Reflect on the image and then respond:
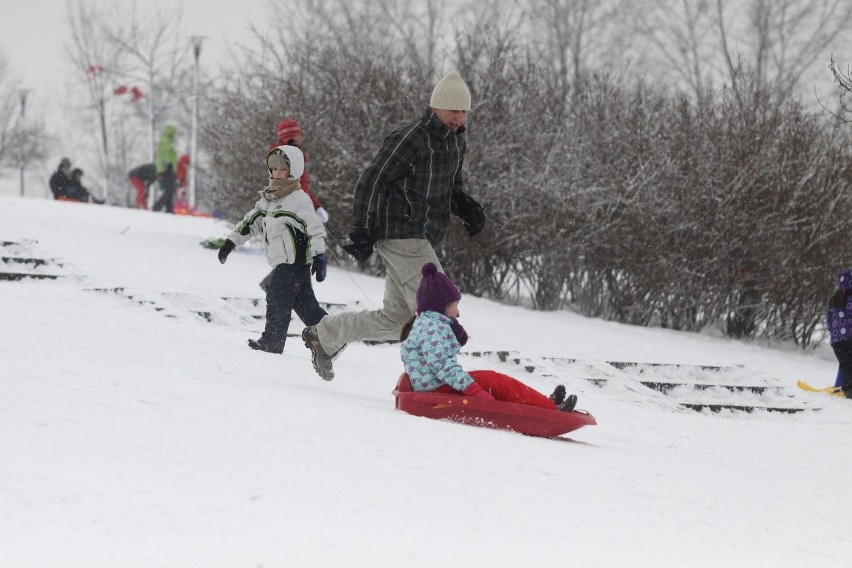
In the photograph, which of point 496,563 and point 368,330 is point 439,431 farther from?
point 496,563

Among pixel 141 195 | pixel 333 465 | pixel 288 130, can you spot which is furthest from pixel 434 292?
pixel 141 195

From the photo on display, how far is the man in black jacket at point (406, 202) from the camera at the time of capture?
18.2 feet

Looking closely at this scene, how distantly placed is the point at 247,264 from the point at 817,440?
6.31 metres

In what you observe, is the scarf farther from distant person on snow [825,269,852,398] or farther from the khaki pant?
distant person on snow [825,269,852,398]

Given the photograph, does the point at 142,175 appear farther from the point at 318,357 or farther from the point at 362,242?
the point at 362,242

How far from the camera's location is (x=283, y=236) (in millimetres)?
6586

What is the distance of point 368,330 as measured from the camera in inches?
227

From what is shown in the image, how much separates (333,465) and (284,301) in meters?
3.18

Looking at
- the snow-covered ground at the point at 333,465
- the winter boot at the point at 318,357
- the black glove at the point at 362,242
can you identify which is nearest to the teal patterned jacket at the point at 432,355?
the snow-covered ground at the point at 333,465

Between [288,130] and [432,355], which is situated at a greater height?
[288,130]

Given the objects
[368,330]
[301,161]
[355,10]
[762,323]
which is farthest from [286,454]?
[355,10]

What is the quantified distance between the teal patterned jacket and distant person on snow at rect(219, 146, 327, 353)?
147cm

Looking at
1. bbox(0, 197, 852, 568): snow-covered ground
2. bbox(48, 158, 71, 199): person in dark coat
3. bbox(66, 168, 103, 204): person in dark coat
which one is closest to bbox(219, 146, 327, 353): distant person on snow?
bbox(0, 197, 852, 568): snow-covered ground

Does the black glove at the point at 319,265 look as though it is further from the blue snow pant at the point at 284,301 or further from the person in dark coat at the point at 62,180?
the person in dark coat at the point at 62,180
